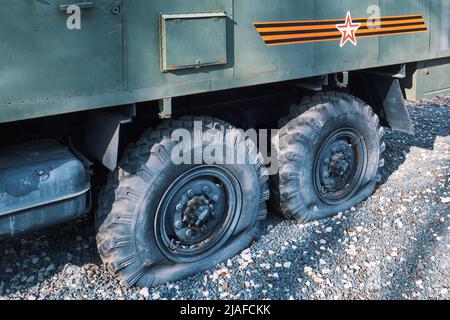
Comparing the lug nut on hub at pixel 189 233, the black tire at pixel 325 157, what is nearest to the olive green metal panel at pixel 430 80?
the black tire at pixel 325 157

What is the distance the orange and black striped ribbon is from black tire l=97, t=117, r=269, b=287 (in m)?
0.72

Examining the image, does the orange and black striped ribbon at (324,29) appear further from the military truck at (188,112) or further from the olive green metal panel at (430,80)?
the olive green metal panel at (430,80)

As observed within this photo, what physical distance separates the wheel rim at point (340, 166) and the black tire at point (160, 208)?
81 cm

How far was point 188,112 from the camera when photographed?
4477 mm

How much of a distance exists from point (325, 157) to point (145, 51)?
82.4 inches

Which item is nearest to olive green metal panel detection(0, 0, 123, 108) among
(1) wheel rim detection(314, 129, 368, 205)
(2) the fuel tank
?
(2) the fuel tank

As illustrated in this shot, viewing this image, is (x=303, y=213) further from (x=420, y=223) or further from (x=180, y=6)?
(x=180, y=6)

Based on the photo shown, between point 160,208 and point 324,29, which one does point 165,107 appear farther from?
point 324,29

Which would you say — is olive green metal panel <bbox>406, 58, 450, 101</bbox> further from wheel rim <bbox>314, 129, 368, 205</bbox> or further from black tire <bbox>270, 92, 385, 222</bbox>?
wheel rim <bbox>314, 129, 368, 205</bbox>

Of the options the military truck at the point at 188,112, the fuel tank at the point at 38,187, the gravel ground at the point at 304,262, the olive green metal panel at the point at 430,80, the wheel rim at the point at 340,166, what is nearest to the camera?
the military truck at the point at 188,112

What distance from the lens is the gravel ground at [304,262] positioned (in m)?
3.91

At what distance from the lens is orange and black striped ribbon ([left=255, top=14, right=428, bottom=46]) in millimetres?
4039

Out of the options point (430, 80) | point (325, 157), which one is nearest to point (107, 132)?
point (325, 157)

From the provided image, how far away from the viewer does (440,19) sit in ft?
17.5
